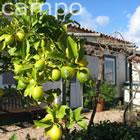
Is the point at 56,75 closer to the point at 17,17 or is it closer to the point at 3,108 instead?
the point at 17,17

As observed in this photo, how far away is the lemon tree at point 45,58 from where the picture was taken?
1883mm

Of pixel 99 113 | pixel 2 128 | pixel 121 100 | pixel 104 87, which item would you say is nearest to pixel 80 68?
pixel 2 128

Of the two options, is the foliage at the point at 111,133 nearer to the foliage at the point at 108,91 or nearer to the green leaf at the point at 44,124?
the green leaf at the point at 44,124

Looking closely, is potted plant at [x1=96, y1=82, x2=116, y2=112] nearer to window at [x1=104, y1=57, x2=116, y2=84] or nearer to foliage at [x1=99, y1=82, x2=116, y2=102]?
foliage at [x1=99, y1=82, x2=116, y2=102]

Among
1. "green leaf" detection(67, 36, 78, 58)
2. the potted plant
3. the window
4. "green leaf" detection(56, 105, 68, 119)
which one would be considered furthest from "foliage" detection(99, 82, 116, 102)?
"green leaf" detection(67, 36, 78, 58)

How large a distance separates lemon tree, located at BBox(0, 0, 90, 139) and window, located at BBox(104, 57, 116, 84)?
15892 mm

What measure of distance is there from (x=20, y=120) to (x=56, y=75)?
1009 centimetres

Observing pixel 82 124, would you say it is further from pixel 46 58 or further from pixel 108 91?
pixel 108 91

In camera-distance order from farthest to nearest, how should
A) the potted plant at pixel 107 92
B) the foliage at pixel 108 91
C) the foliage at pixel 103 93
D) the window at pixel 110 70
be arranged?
1. the window at pixel 110 70
2. the foliage at pixel 108 91
3. the potted plant at pixel 107 92
4. the foliage at pixel 103 93

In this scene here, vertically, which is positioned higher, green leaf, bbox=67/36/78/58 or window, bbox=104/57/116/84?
window, bbox=104/57/116/84

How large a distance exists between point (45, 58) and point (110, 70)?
16.5 m

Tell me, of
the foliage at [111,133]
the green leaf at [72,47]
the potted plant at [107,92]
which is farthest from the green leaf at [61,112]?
the potted plant at [107,92]

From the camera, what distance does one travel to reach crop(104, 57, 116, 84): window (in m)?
18.1

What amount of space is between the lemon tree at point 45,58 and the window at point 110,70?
1589 cm
